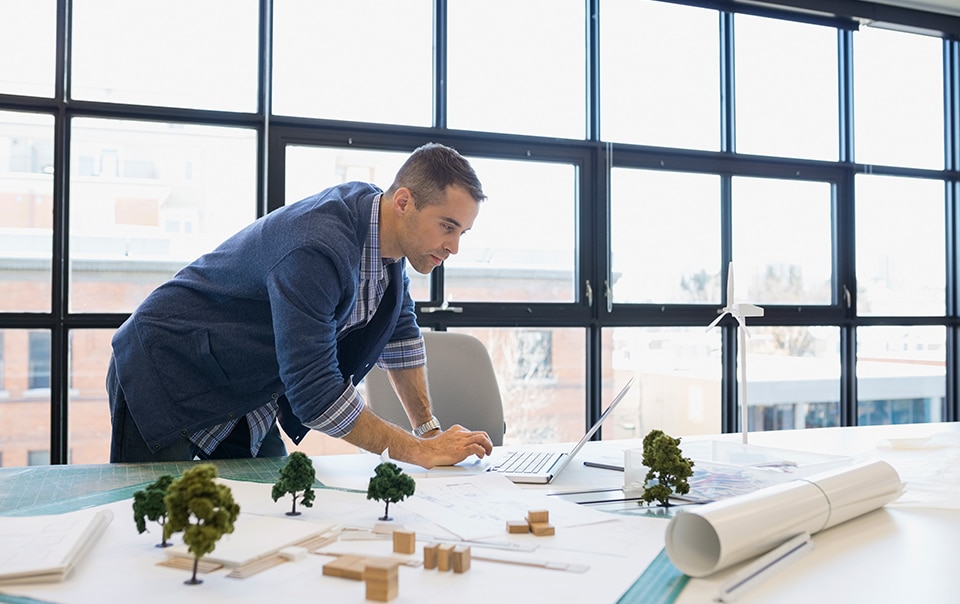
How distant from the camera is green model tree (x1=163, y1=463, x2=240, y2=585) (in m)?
0.81

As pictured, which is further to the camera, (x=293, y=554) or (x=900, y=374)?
(x=900, y=374)

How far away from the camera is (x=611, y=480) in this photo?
58.7 inches

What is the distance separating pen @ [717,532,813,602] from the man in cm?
70

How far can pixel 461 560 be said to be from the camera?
901 millimetres

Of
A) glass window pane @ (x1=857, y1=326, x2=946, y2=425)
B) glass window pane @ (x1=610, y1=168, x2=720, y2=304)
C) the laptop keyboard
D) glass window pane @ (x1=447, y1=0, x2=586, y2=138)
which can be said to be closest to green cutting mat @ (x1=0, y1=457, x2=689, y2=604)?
the laptop keyboard

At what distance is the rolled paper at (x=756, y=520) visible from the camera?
90 cm

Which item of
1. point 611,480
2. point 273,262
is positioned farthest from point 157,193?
point 611,480

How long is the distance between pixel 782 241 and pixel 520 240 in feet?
4.95

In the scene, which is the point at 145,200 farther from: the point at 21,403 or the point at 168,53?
the point at 21,403

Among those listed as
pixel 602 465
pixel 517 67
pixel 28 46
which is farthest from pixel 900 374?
pixel 28 46

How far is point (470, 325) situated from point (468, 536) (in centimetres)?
260

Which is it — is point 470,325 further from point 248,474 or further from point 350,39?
point 248,474

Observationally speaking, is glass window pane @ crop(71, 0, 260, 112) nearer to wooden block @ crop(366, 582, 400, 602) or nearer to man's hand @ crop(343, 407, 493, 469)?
man's hand @ crop(343, 407, 493, 469)

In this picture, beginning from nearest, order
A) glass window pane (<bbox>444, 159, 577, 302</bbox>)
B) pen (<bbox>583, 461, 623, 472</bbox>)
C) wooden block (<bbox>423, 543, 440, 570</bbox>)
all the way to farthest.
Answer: wooden block (<bbox>423, 543, 440, 570</bbox>) → pen (<bbox>583, 461, 623, 472</bbox>) → glass window pane (<bbox>444, 159, 577, 302</bbox>)
